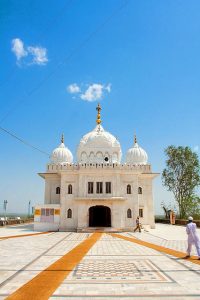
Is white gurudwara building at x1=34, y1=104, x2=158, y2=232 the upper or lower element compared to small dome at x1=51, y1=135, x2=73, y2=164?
lower

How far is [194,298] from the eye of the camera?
6184mm

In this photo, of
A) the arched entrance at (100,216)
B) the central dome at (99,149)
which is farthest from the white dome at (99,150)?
the arched entrance at (100,216)

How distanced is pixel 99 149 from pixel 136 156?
607 cm

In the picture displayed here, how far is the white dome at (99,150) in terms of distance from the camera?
111 ft

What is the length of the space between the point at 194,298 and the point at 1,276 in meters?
5.43

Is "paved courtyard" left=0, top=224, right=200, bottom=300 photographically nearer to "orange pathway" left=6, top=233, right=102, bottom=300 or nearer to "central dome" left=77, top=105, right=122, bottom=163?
"orange pathway" left=6, top=233, right=102, bottom=300

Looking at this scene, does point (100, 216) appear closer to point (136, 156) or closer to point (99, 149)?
point (99, 149)

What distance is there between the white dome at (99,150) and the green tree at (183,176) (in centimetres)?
933

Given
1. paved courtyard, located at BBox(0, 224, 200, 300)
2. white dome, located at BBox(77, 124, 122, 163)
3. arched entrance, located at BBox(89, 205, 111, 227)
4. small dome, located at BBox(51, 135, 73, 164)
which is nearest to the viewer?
paved courtyard, located at BBox(0, 224, 200, 300)

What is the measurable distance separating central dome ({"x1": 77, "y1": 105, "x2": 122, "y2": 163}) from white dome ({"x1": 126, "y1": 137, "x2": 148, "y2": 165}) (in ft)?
7.64

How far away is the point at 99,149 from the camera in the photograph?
112ft

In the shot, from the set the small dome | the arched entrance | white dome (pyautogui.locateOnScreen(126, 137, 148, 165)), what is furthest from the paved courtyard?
the small dome

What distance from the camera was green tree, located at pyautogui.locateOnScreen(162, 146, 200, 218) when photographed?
38928mm

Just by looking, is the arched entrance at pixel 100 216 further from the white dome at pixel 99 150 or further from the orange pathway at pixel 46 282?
the orange pathway at pixel 46 282
